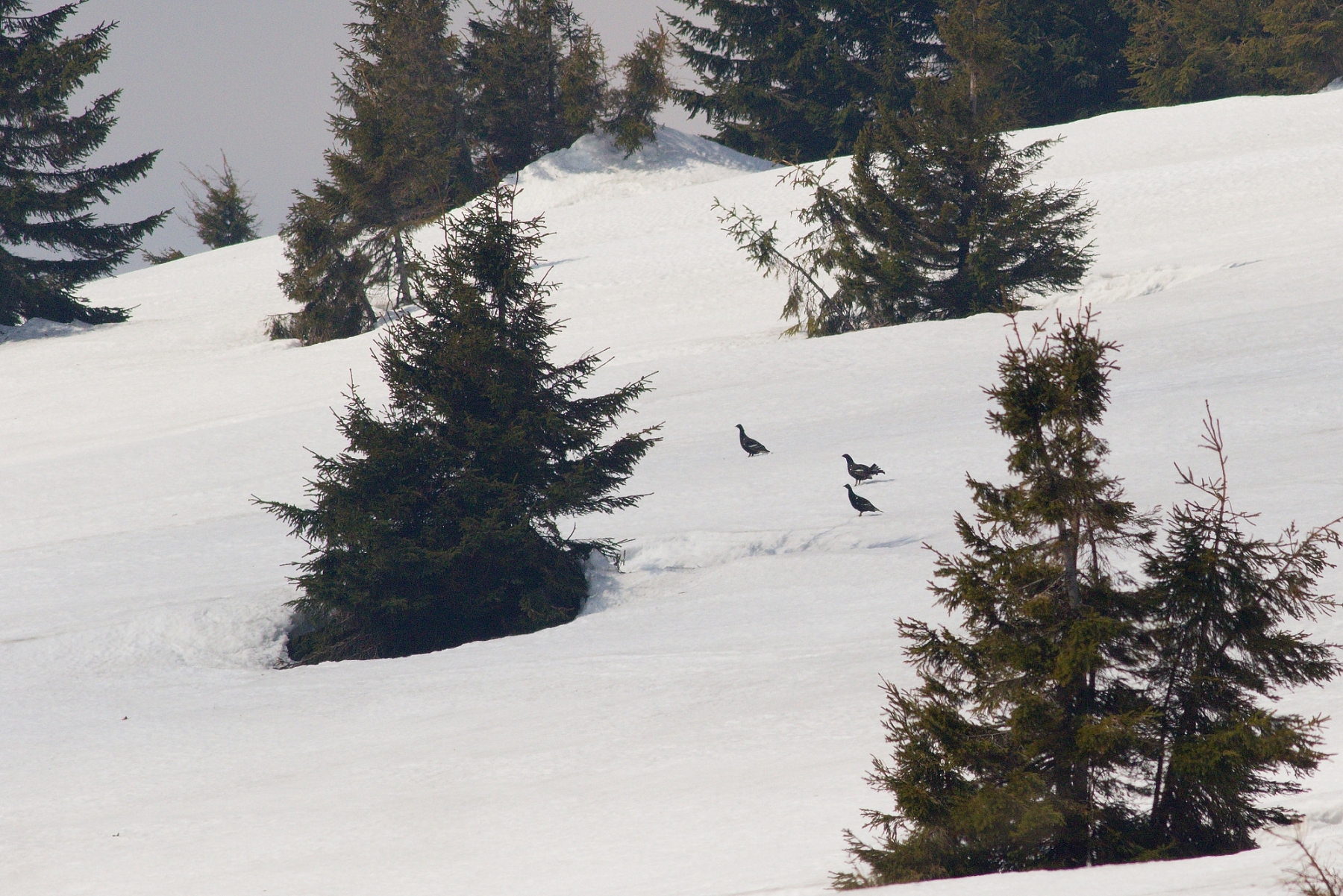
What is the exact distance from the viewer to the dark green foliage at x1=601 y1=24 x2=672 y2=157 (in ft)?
140

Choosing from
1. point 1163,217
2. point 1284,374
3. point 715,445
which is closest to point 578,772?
point 715,445

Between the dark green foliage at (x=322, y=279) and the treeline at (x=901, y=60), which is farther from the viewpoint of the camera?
the treeline at (x=901, y=60)

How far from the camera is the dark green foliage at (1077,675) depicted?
4.68 metres

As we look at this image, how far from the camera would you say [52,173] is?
3734 cm

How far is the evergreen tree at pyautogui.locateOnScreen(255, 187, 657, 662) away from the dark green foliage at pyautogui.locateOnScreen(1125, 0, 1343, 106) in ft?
135

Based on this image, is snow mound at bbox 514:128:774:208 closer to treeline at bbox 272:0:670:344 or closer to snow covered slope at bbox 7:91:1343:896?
treeline at bbox 272:0:670:344

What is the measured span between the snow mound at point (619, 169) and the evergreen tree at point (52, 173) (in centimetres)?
1273

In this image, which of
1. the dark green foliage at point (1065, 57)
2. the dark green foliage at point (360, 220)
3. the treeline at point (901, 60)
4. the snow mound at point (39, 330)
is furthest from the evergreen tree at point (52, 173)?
the dark green foliage at point (1065, 57)

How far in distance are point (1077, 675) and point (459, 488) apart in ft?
24.3

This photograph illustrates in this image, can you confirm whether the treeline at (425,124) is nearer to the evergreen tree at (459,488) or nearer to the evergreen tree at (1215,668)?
the evergreen tree at (459,488)

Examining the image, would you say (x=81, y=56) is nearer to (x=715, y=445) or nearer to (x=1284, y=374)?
(x=715, y=445)

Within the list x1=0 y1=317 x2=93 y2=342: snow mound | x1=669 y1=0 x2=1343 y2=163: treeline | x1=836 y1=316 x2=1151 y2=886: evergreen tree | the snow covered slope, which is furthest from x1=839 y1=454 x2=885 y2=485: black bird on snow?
x1=669 y1=0 x2=1343 y2=163: treeline

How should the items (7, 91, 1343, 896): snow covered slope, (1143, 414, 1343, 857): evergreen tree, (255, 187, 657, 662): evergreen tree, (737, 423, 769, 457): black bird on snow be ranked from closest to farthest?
(1143, 414, 1343, 857): evergreen tree
(7, 91, 1343, 896): snow covered slope
(255, 187, 657, 662): evergreen tree
(737, 423, 769, 457): black bird on snow

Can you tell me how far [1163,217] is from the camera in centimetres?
2839
